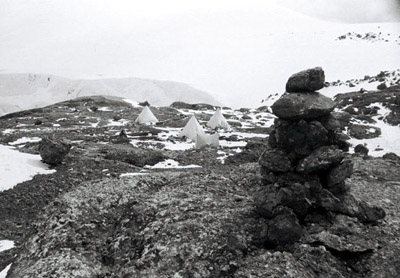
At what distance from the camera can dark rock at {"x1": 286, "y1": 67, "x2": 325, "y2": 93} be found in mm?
9117

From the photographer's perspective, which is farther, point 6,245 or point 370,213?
point 6,245

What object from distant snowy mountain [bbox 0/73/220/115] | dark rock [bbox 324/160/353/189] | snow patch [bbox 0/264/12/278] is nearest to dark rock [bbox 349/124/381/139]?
dark rock [bbox 324/160/353/189]

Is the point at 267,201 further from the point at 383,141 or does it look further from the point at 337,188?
the point at 383,141

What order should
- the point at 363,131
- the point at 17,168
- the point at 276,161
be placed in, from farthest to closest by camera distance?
the point at 363,131 → the point at 17,168 → the point at 276,161

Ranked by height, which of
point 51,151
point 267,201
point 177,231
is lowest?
point 51,151

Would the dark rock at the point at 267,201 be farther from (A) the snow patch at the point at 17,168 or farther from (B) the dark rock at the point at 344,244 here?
(A) the snow patch at the point at 17,168

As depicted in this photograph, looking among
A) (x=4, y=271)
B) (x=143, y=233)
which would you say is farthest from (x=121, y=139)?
(x=143, y=233)

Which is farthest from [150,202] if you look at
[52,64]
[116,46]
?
[116,46]

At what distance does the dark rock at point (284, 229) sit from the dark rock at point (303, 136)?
5.23ft

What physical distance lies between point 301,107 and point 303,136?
0.69m

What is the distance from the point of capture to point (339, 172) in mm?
8914

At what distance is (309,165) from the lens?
863 centimetres

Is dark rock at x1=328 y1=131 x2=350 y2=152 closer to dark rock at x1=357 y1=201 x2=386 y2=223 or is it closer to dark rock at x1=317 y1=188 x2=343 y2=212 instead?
dark rock at x1=317 y1=188 x2=343 y2=212

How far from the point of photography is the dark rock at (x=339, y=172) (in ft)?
29.2
